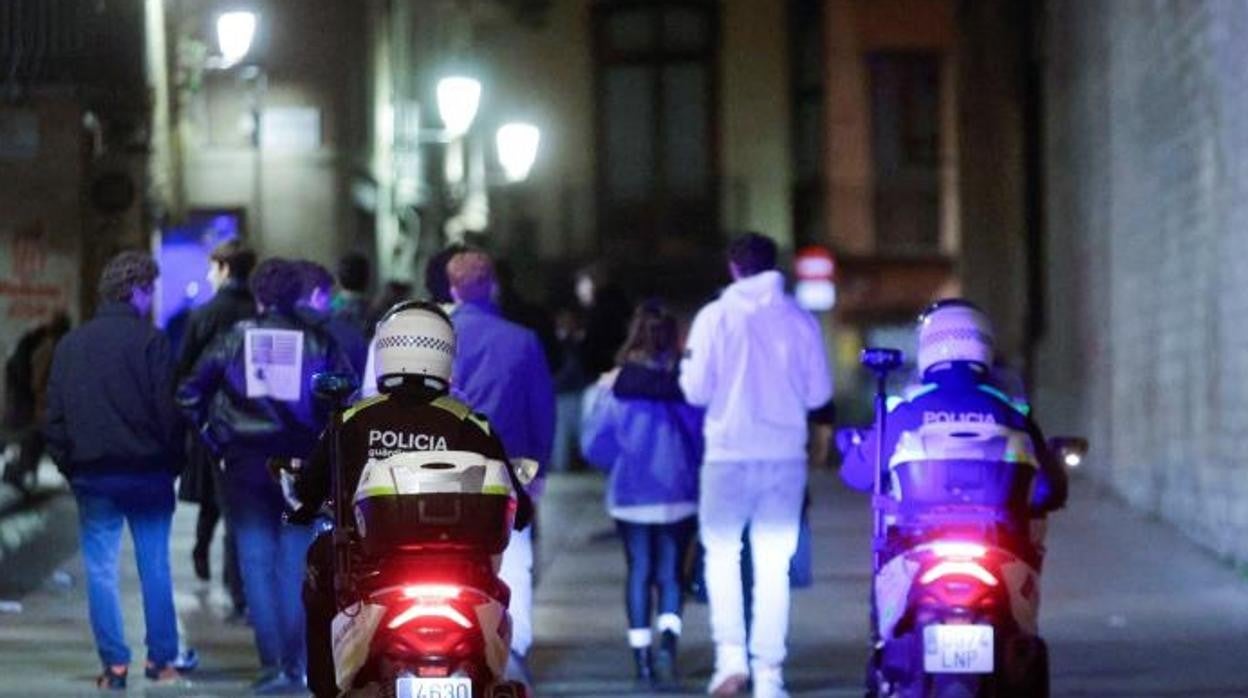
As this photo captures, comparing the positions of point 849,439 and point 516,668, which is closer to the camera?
point 849,439

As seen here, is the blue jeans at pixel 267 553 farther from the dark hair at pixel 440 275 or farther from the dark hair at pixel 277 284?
the dark hair at pixel 440 275

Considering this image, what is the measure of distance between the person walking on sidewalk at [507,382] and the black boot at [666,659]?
0.85 metres

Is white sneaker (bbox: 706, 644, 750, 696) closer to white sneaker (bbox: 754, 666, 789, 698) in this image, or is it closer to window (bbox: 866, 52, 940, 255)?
white sneaker (bbox: 754, 666, 789, 698)

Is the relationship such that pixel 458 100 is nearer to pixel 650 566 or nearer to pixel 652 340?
pixel 652 340

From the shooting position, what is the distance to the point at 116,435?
11469mm

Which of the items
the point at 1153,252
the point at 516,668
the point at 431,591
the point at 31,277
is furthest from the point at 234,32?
the point at 431,591

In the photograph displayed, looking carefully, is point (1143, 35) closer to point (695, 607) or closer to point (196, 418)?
point (695, 607)

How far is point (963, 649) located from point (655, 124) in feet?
115

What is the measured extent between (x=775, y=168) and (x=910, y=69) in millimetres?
2749

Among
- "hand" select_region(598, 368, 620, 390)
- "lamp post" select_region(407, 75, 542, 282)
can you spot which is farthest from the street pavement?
"lamp post" select_region(407, 75, 542, 282)

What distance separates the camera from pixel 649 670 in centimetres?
1205

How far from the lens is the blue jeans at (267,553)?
11.4 m

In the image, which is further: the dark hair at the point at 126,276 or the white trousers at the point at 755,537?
the dark hair at the point at 126,276

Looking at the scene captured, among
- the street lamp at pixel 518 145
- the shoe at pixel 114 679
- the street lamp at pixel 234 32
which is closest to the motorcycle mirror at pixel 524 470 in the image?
the shoe at pixel 114 679
